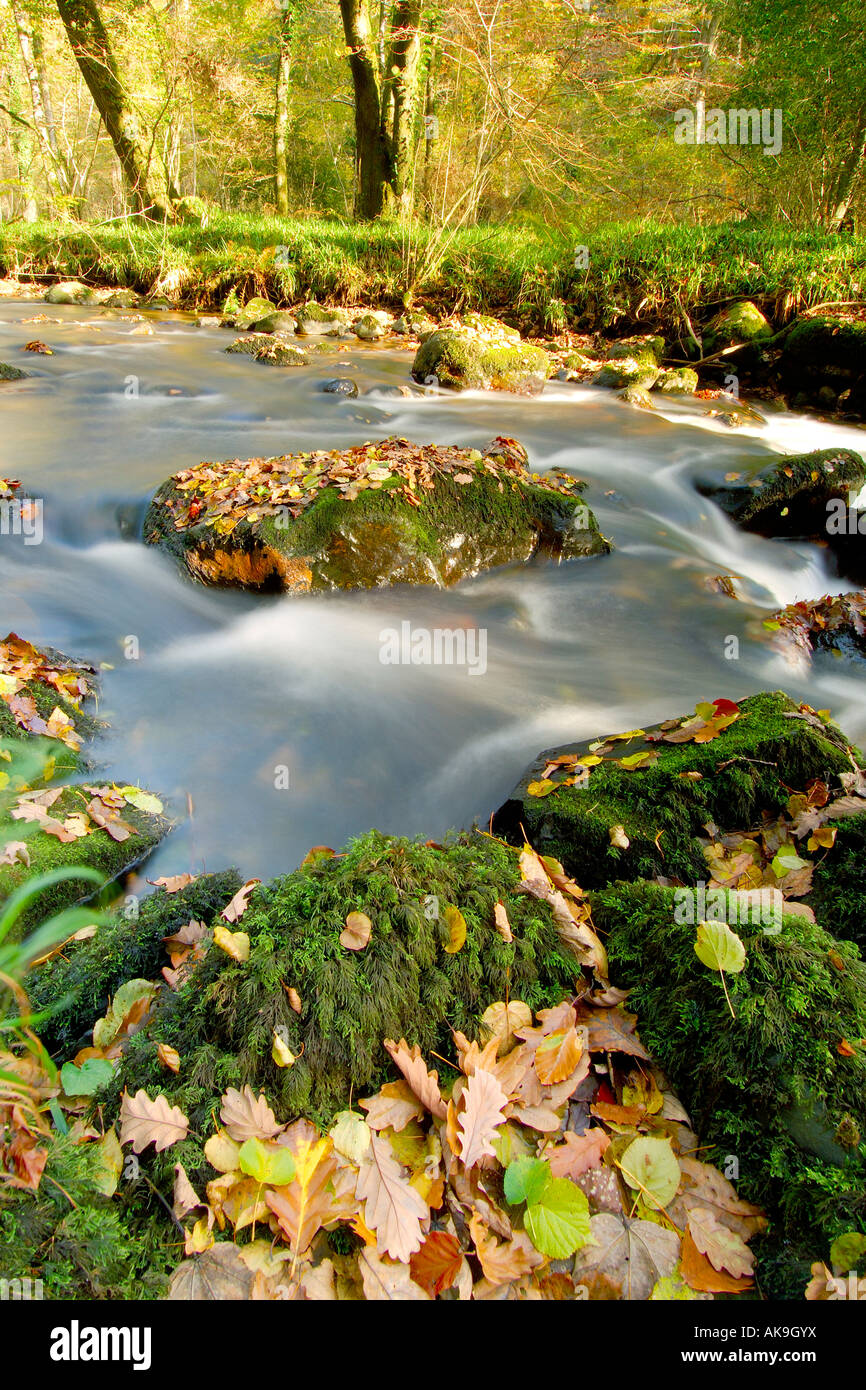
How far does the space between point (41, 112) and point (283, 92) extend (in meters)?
9.38

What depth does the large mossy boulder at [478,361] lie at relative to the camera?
11.0m

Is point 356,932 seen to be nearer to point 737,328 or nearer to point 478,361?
point 478,361

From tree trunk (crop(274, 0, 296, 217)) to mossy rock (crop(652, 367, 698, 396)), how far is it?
16.0 m

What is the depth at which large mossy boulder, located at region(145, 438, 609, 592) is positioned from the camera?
5.56 m

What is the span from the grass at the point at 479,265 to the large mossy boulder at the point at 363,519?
9407 mm

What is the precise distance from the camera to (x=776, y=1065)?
1.68 meters

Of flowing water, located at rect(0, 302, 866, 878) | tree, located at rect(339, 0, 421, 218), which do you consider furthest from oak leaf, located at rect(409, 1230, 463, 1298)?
tree, located at rect(339, 0, 421, 218)

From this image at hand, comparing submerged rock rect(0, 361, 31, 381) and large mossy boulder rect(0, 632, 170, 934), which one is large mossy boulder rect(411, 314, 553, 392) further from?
large mossy boulder rect(0, 632, 170, 934)

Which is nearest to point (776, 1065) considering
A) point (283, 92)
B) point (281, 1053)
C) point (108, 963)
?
point (281, 1053)

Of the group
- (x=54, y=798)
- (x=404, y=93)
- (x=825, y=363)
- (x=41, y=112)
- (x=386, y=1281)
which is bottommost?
(x=386, y=1281)

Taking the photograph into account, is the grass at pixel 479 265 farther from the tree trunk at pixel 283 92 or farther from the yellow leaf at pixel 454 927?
the yellow leaf at pixel 454 927
